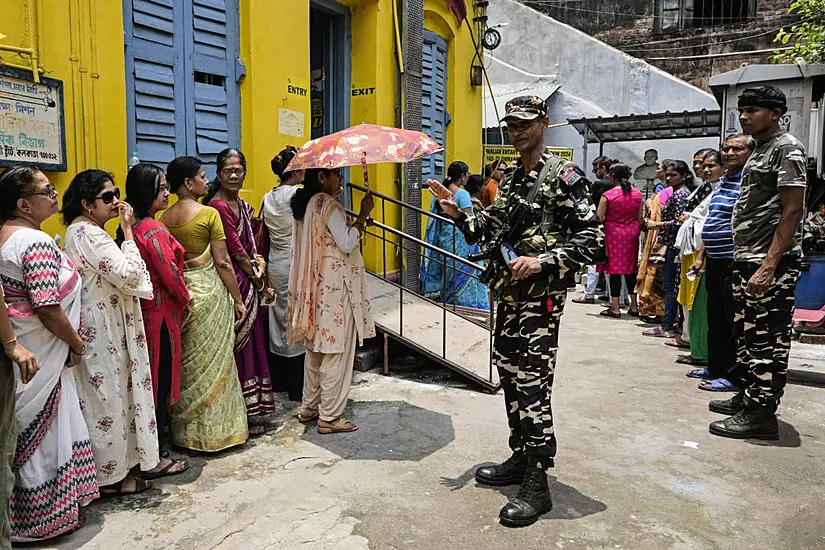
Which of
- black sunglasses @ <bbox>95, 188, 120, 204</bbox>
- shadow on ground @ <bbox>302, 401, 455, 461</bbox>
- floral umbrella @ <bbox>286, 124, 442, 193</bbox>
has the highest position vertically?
floral umbrella @ <bbox>286, 124, 442, 193</bbox>

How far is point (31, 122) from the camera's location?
3.72 m

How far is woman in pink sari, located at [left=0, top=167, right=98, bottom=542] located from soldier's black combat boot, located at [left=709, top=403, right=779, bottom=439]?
12.2 ft

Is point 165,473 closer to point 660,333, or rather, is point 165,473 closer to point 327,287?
point 327,287

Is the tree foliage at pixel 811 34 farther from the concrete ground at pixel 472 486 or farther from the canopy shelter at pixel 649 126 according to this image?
the concrete ground at pixel 472 486

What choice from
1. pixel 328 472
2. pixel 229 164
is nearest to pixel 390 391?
pixel 328 472

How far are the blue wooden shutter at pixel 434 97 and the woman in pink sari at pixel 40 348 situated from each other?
230 inches

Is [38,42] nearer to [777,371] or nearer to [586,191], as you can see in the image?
[586,191]

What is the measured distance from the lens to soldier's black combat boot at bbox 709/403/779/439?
3.97 meters

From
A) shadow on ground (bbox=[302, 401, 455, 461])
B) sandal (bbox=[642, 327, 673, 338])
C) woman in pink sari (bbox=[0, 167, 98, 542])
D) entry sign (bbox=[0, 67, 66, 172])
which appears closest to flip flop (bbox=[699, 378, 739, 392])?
sandal (bbox=[642, 327, 673, 338])

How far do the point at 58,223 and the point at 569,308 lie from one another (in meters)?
6.55

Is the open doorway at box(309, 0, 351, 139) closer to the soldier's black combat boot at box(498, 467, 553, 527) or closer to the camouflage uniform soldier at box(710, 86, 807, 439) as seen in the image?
the camouflage uniform soldier at box(710, 86, 807, 439)

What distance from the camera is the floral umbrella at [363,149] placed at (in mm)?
3463

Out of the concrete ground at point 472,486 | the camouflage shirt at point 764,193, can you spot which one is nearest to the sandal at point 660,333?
the concrete ground at point 472,486

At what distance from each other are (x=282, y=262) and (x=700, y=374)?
3.60m
